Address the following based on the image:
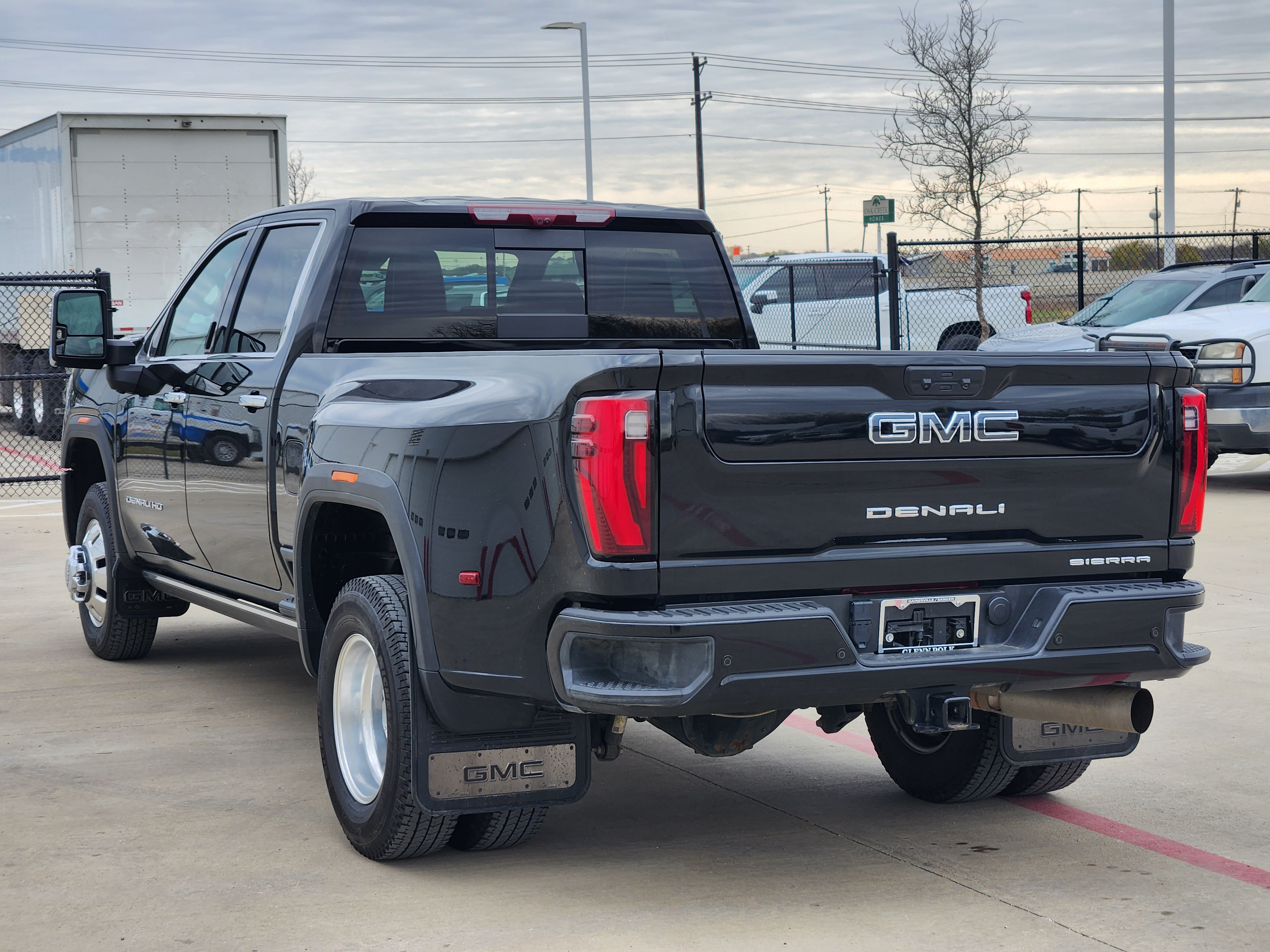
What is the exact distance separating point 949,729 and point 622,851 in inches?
43.5

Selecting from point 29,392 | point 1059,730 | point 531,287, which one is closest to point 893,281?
point 29,392

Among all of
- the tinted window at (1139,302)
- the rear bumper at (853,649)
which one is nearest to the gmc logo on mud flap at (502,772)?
the rear bumper at (853,649)

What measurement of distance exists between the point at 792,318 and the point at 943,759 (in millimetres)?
17191

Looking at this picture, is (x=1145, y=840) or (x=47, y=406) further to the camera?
(x=47, y=406)

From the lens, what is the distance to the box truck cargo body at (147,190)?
18.5 m

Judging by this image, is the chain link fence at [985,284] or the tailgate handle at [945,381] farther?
the chain link fence at [985,284]

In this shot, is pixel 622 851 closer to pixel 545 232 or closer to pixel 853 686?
pixel 853 686

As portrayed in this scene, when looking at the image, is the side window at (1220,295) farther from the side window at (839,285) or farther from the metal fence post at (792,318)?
the side window at (839,285)

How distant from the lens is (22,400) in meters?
20.9

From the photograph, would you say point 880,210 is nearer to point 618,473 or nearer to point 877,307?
point 877,307

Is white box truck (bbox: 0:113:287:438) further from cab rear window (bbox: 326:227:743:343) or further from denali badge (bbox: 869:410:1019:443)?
denali badge (bbox: 869:410:1019:443)

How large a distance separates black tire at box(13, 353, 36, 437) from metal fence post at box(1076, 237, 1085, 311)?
43.1ft

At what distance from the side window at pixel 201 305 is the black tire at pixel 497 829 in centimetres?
261

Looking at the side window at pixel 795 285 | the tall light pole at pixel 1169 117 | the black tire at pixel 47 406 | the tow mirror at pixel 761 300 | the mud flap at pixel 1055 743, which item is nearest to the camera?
the mud flap at pixel 1055 743
